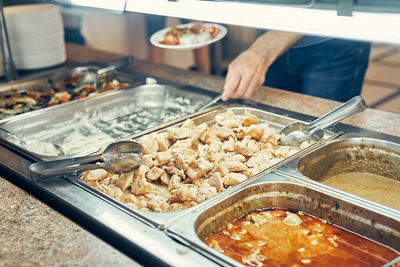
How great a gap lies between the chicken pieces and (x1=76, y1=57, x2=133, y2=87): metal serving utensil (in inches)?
37.0

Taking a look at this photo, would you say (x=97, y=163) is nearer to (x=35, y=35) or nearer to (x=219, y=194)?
(x=219, y=194)

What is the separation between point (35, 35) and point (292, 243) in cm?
209

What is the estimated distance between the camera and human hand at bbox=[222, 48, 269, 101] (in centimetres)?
180

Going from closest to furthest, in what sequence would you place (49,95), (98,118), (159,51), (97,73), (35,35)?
(98,118) < (49,95) < (97,73) < (35,35) < (159,51)

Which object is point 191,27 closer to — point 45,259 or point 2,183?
point 2,183

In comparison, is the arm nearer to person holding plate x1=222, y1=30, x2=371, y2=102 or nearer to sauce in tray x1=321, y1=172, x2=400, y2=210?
person holding plate x1=222, y1=30, x2=371, y2=102

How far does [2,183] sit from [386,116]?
4.60 ft

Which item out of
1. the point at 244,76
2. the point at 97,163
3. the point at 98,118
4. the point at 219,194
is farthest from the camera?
the point at 98,118

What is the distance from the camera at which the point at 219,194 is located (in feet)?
3.73

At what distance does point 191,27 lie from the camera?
2049 millimetres

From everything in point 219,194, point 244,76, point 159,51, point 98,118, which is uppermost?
point 244,76

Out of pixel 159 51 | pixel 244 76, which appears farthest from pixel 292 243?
pixel 159 51

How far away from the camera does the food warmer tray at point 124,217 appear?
0.92m

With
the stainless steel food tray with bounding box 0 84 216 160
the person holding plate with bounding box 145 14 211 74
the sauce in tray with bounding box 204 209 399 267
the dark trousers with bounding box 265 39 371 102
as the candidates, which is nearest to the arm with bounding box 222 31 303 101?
the stainless steel food tray with bounding box 0 84 216 160
